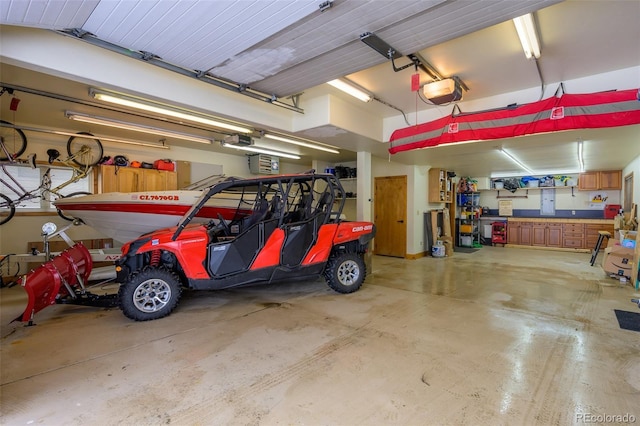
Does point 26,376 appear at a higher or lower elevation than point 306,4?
lower

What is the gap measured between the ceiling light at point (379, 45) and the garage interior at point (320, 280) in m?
0.02

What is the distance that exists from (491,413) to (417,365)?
67 cm

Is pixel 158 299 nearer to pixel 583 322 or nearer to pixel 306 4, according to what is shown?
pixel 306 4

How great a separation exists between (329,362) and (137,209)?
14.9 ft

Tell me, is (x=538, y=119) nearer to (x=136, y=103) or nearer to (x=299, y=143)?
(x=299, y=143)

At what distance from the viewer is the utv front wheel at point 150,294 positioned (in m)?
3.56

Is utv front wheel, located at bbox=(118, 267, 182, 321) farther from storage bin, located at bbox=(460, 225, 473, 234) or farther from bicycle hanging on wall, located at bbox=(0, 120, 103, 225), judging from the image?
storage bin, located at bbox=(460, 225, 473, 234)

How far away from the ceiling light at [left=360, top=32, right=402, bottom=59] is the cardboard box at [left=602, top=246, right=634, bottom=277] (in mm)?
6211

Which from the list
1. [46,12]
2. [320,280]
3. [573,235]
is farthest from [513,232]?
[46,12]

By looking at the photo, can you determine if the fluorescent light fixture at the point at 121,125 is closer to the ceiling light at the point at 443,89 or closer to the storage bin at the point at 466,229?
the ceiling light at the point at 443,89

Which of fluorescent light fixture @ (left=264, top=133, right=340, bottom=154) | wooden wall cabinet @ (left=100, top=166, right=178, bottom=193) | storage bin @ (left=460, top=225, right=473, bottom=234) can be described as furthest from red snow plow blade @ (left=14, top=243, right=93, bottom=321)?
storage bin @ (left=460, top=225, right=473, bottom=234)

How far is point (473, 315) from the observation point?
3805 millimetres

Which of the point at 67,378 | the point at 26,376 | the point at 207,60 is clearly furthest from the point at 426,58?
the point at 26,376

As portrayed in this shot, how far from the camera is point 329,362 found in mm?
2633
